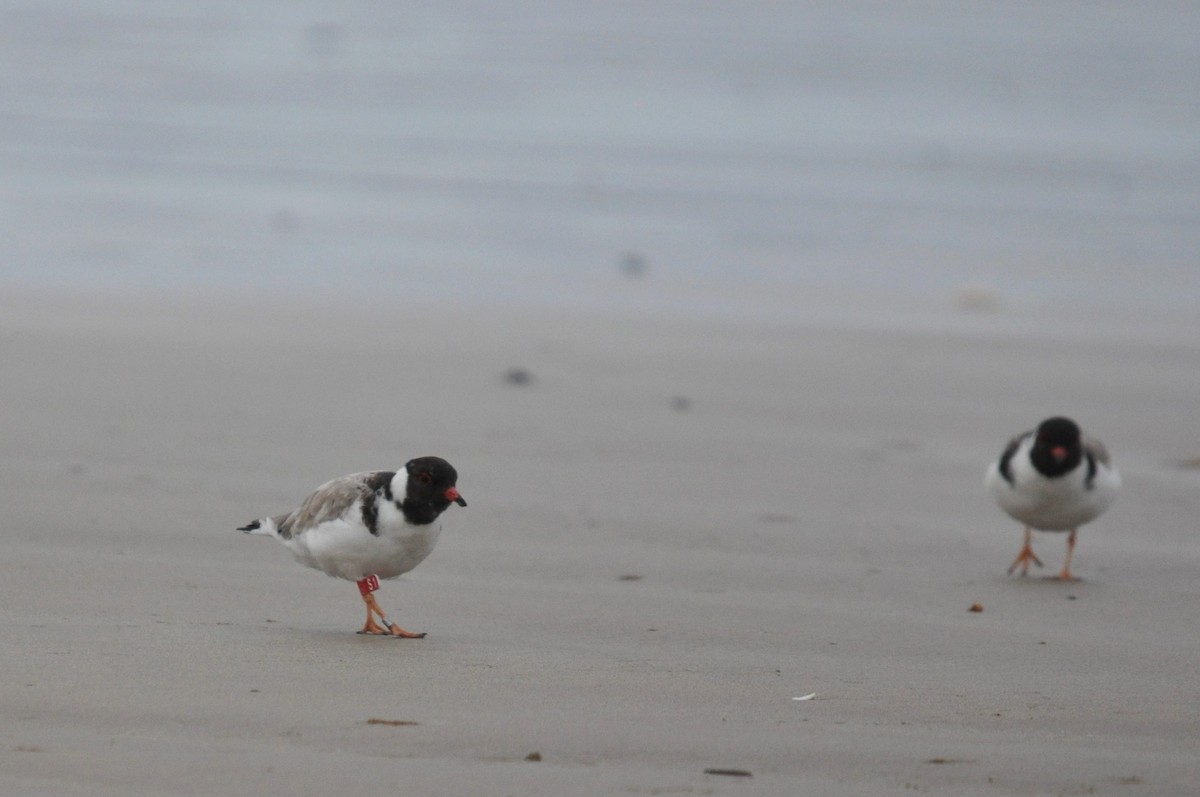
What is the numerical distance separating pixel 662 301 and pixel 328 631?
8.80m

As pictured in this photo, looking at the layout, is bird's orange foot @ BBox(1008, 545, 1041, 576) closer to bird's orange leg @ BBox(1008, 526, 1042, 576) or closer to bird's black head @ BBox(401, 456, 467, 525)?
bird's orange leg @ BBox(1008, 526, 1042, 576)

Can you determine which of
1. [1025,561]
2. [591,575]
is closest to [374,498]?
[591,575]

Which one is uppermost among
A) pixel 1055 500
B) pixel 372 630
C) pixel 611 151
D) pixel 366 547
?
pixel 611 151

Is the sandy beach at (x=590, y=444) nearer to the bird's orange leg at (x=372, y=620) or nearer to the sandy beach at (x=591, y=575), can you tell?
the sandy beach at (x=591, y=575)

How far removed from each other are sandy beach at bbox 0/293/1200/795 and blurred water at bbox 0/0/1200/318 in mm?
3527

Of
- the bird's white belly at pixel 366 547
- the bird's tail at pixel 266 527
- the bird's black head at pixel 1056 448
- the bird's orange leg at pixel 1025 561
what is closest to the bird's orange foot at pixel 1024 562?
the bird's orange leg at pixel 1025 561

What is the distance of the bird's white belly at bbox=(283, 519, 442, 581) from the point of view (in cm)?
497

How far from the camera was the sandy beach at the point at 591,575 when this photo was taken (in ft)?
12.5

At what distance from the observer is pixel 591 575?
19.6ft

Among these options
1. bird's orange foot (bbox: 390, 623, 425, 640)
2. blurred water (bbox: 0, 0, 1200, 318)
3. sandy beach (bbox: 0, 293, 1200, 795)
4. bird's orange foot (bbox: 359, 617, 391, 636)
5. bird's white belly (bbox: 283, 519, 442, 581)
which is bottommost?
bird's orange foot (bbox: 359, 617, 391, 636)

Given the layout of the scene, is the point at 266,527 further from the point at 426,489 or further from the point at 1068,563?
the point at 1068,563

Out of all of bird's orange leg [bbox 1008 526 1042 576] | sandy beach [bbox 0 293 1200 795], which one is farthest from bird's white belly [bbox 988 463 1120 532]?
sandy beach [bbox 0 293 1200 795]

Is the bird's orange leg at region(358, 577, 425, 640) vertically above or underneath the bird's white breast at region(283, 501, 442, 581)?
underneath

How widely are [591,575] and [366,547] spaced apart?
3.97 ft
